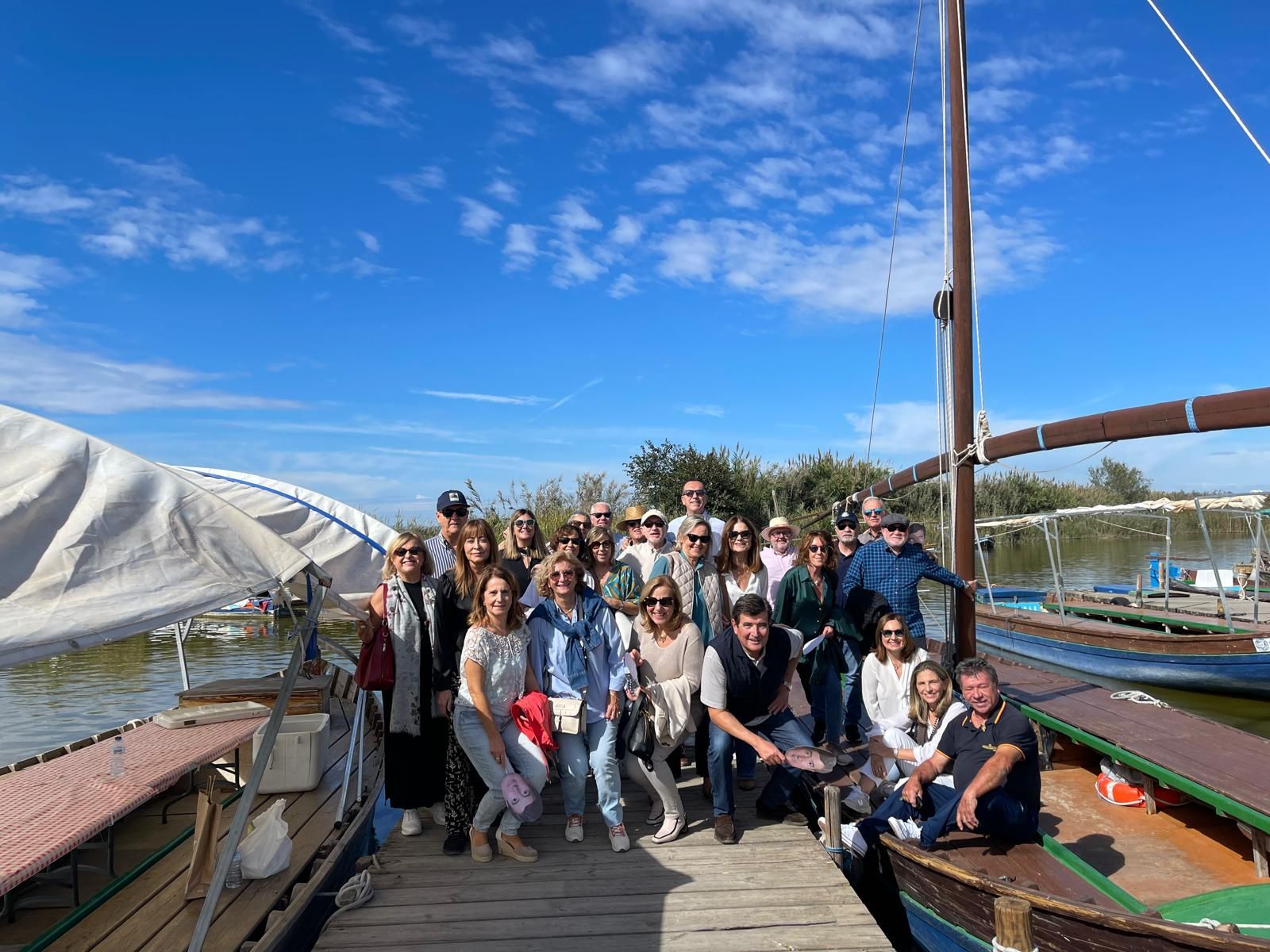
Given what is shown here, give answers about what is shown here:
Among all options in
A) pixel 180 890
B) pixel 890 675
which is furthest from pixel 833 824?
pixel 180 890

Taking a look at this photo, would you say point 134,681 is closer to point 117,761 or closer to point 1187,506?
point 117,761

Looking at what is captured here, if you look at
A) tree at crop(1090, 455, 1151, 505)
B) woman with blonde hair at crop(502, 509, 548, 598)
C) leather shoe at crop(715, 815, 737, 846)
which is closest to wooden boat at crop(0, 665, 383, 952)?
woman with blonde hair at crop(502, 509, 548, 598)

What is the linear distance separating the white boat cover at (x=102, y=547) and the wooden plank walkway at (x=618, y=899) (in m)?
2.05

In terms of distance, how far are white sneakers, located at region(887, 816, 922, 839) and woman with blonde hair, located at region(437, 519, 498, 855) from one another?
8.41 ft

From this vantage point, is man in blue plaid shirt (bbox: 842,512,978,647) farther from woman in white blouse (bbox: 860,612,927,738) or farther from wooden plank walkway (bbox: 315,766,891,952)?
wooden plank walkway (bbox: 315,766,891,952)

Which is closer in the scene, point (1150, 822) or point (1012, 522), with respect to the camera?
point (1150, 822)

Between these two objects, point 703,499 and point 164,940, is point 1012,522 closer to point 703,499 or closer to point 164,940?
point 703,499

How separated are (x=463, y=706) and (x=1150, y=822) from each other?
193 inches

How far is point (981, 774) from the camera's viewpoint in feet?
15.3

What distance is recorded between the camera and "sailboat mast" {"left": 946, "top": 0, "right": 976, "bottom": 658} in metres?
8.55

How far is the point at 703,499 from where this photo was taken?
722 cm

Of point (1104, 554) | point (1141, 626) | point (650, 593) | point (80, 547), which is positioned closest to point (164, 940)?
point (80, 547)

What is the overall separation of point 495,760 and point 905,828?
2548mm

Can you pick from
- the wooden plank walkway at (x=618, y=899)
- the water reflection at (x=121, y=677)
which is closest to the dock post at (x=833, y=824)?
the wooden plank walkway at (x=618, y=899)
